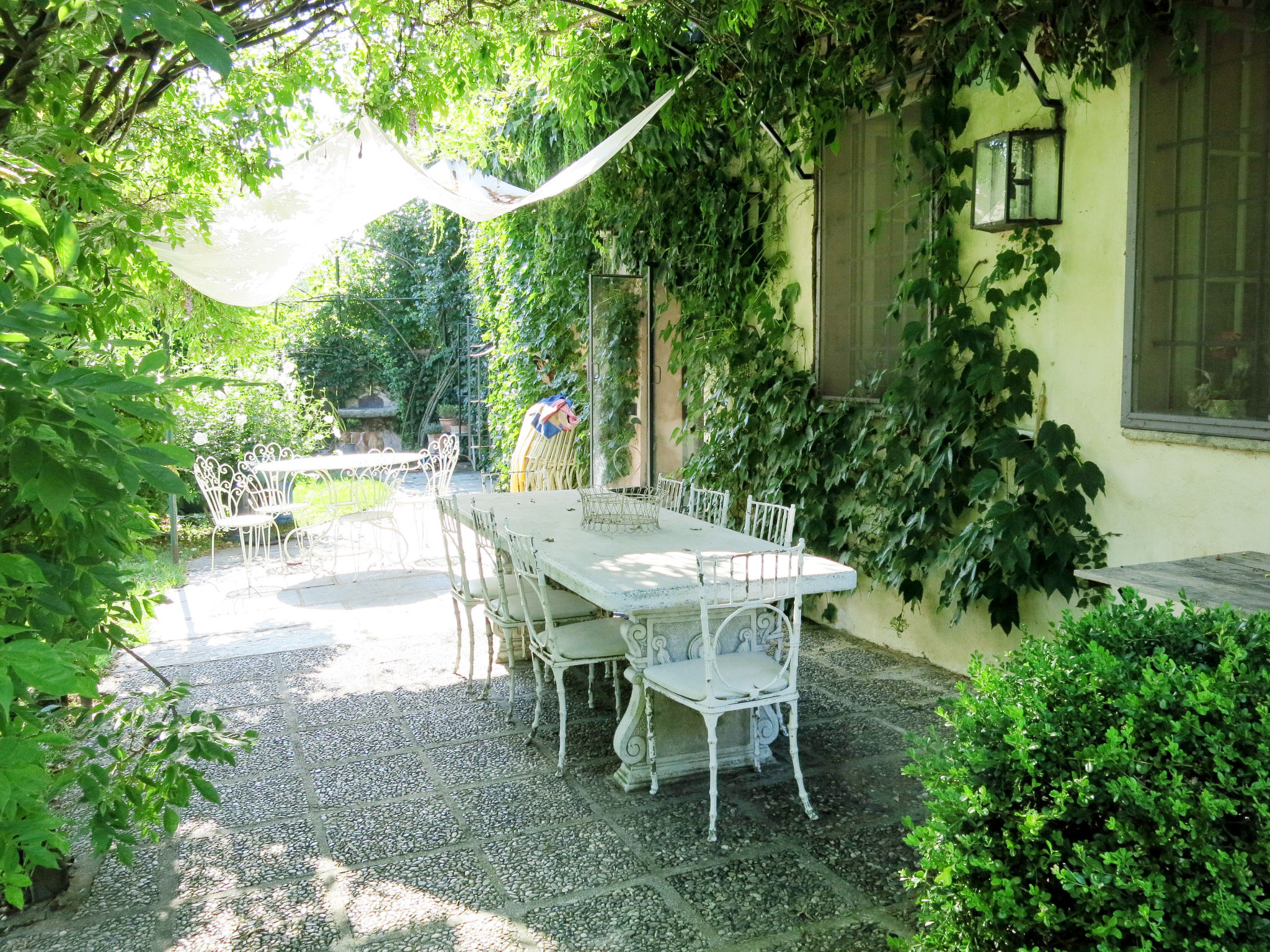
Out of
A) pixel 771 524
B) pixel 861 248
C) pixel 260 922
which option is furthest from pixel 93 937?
pixel 861 248

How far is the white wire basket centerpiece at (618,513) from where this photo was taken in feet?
13.8

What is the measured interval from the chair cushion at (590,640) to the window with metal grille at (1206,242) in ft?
6.97

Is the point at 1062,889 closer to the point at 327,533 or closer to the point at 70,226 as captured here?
the point at 70,226

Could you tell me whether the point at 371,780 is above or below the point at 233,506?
below

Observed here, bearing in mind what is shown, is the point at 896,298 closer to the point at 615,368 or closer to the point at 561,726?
the point at 561,726

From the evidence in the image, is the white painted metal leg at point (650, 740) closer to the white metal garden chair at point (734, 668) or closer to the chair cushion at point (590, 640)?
the white metal garden chair at point (734, 668)

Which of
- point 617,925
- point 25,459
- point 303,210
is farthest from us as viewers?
point 303,210

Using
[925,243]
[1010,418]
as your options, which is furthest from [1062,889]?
[925,243]

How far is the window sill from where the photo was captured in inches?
126

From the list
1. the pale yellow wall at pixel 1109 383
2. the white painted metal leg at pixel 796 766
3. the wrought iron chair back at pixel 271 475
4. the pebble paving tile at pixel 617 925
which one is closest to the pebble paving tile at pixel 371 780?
the pebble paving tile at pixel 617 925

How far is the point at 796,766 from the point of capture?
3.21m

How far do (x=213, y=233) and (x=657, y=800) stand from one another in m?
3.61

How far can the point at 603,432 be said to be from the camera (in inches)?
302

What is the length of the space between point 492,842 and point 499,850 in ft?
0.21
